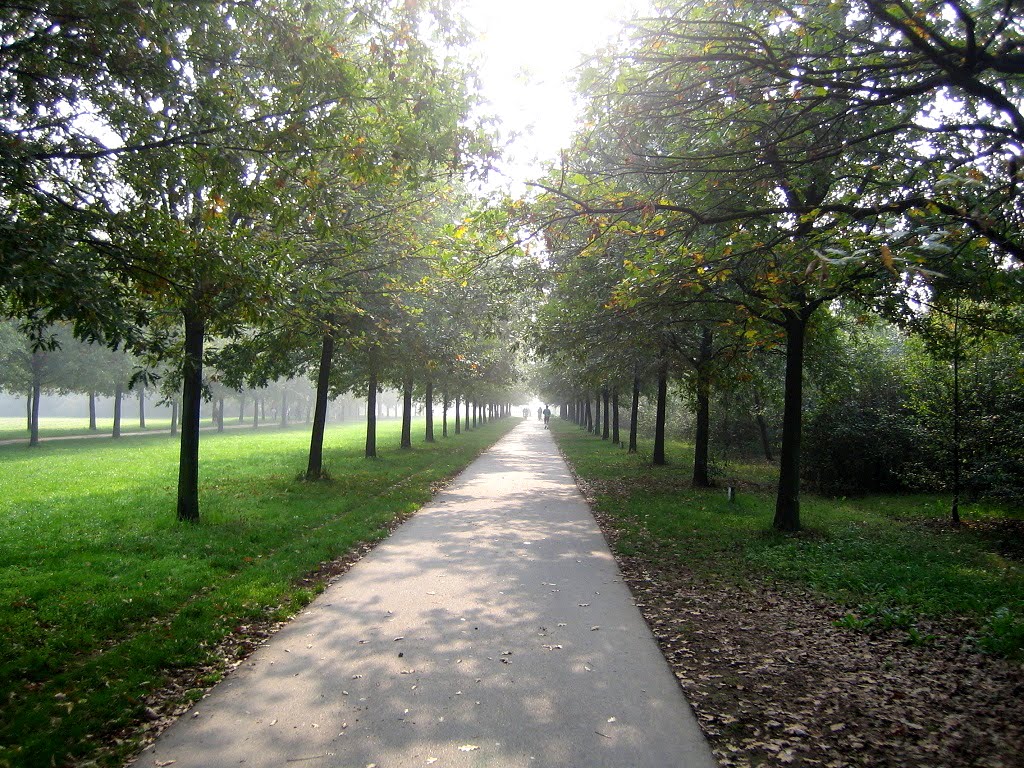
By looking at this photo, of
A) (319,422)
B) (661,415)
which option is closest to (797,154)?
(319,422)

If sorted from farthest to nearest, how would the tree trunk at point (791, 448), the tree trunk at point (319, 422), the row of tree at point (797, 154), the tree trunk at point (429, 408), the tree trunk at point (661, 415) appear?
the tree trunk at point (429, 408) → the tree trunk at point (661, 415) → the tree trunk at point (319, 422) → the tree trunk at point (791, 448) → the row of tree at point (797, 154)

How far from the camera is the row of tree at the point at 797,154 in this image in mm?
4523

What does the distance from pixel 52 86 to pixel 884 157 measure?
8.67 meters

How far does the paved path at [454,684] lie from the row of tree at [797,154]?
10.3ft

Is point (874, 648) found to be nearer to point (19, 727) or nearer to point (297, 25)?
point (19, 727)

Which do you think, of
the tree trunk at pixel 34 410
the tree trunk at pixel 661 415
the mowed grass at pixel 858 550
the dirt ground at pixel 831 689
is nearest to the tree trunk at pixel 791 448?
the mowed grass at pixel 858 550

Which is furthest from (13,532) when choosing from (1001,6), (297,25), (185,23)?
(1001,6)

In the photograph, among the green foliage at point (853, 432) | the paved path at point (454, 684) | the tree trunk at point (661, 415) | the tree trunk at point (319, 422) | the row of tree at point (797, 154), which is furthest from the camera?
the tree trunk at point (661, 415)

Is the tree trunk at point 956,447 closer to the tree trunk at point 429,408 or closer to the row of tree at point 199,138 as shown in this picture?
the row of tree at point 199,138

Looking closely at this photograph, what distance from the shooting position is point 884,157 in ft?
21.2

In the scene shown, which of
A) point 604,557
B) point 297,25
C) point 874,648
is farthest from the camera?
point 604,557

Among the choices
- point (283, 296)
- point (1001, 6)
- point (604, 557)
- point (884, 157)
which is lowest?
point (604, 557)

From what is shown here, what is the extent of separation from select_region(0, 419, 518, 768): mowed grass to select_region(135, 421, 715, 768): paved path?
1.87 ft

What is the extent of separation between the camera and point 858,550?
7.86 metres
